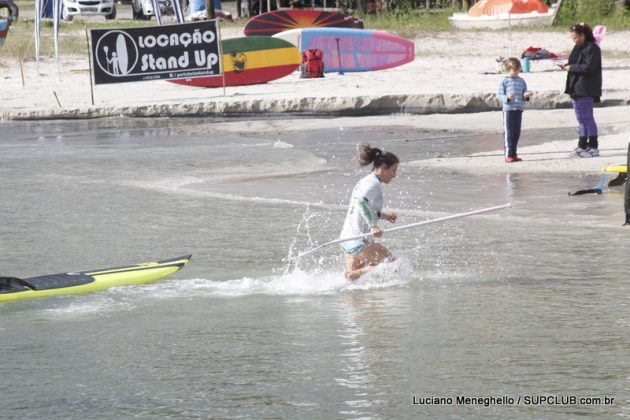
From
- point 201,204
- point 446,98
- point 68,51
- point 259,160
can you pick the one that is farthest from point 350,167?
point 68,51

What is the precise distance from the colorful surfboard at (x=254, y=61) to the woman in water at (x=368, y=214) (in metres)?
17.7

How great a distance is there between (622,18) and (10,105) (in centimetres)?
1899

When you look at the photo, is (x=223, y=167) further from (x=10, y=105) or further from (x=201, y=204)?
(x=10, y=105)

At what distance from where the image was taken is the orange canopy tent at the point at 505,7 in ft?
123

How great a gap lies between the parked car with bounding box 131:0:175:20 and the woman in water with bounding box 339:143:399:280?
3957 cm

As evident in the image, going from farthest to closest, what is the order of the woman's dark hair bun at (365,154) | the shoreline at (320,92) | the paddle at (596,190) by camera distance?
the shoreline at (320,92) < the paddle at (596,190) < the woman's dark hair bun at (365,154)

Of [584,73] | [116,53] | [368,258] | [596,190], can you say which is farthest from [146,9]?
[368,258]

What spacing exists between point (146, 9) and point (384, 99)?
1053 inches

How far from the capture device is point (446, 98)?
2353cm

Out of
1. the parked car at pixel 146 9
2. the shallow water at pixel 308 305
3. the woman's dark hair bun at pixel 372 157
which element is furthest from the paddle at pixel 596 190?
the parked car at pixel 146 9

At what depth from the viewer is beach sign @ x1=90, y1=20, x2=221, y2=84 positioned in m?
24.8

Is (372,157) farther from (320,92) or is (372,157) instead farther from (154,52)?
(154,52)

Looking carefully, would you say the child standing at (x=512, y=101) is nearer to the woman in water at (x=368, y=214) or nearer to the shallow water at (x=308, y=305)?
the shallow water at (x=308, y=305)

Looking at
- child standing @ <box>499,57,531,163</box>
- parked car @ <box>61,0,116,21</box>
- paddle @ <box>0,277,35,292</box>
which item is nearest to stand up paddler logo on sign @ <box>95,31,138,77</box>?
child standing @ <box>499,57,531,163</box>
